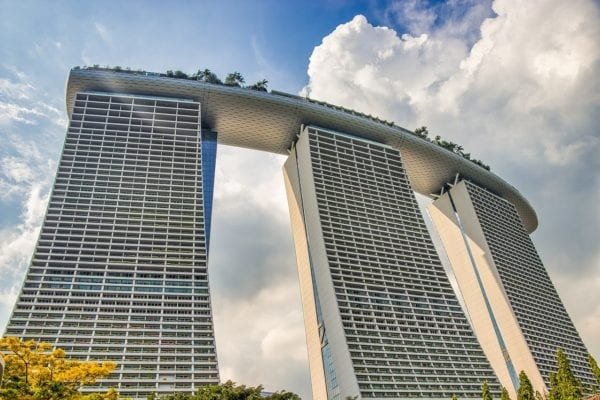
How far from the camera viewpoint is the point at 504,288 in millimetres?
80312

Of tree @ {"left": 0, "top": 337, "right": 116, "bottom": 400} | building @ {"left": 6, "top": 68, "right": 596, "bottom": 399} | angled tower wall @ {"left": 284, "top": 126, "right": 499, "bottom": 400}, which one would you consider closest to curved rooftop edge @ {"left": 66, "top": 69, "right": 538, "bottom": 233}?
building @ {"left": 6, "top": 68, "right": 596, "bottom": 399}

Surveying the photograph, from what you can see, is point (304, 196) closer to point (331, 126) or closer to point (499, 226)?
point (331, 126)

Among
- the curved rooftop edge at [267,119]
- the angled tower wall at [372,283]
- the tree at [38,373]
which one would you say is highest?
the curved rooftop edge at [267,119]

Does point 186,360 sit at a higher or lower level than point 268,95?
lower

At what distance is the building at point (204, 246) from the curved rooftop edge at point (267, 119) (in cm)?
24

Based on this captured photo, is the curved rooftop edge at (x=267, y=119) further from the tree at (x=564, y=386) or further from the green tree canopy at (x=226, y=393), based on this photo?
the tree at (x=564, y=386)

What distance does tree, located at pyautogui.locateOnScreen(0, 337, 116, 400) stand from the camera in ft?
65.1

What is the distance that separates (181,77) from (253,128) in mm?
12530

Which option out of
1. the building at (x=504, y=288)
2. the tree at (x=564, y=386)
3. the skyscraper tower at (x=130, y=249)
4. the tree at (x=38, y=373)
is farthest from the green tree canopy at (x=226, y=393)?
the building at (x=504, y=288)

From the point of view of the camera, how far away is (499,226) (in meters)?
91.9

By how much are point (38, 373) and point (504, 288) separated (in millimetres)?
72014

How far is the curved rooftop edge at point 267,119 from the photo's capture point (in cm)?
7138

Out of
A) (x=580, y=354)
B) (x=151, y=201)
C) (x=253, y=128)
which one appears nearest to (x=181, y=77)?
(x=253, y=128)

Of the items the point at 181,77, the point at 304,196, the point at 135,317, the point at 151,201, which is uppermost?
the point at 181,77
